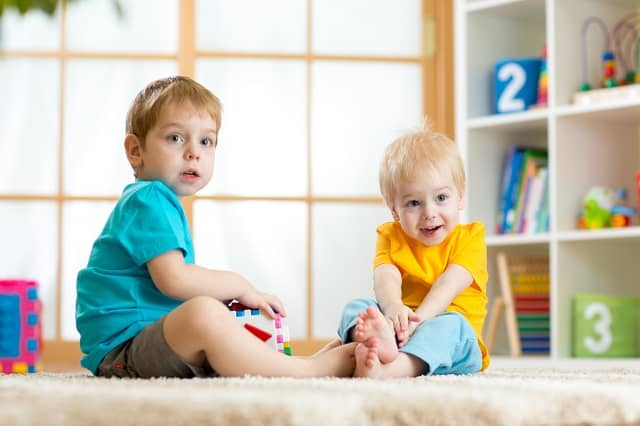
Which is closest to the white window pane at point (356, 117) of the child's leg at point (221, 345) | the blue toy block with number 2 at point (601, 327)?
the blue toy block with number 2 at point (601, 327)

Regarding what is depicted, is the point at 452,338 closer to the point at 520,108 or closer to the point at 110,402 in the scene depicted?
the point at 110,402

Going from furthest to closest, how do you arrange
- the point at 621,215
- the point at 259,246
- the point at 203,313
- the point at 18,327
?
the point at 259,246 < the point at 621,215 < the point at 18,327 < the point at 203,313

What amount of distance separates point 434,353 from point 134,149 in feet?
1.87

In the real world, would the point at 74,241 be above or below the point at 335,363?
above

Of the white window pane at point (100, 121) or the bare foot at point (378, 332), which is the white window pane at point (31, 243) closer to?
the white window pane at point (100, 121)

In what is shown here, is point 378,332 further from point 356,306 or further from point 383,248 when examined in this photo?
point 383,248

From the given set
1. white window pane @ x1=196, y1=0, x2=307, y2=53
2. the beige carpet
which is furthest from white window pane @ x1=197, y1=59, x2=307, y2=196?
the beige carpet

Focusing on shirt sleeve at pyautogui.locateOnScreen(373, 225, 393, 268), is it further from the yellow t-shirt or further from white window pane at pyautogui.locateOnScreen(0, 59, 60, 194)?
white window pane at pyautogui.locateOnScreen(0, 59, 60, 194)

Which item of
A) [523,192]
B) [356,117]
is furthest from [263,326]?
[356,117]

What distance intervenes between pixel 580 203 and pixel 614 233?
0.76ft

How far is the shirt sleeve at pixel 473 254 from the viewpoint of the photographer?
5.99 ft

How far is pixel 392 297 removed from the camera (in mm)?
1768

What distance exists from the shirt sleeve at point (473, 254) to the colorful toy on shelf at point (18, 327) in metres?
1.31

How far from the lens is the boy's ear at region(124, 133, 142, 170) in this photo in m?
1.67
